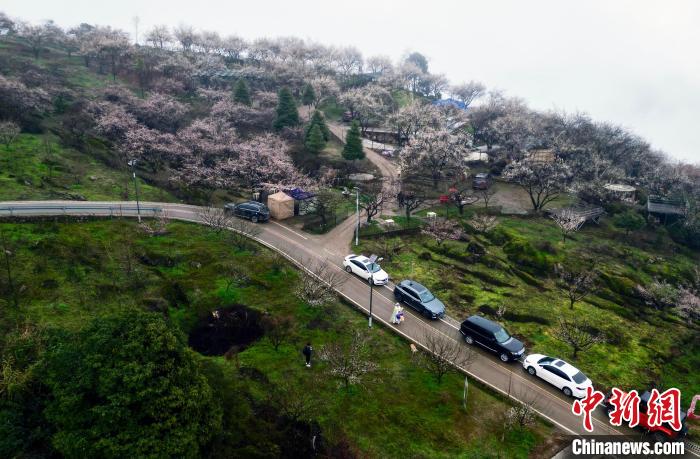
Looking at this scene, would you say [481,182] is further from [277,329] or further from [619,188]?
[277,329]

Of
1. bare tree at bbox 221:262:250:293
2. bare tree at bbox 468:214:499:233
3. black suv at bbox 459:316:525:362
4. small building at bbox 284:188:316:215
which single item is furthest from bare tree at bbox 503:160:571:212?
bare tree at bbox 221:262:250:293

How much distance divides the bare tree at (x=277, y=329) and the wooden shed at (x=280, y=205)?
18276 millimetres

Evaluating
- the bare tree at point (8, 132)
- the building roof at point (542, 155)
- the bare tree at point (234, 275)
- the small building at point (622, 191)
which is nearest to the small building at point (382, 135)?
the building roof at point (542, 155)

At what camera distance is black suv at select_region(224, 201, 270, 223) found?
4512 centimetres

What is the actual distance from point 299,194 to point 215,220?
37.7 feet

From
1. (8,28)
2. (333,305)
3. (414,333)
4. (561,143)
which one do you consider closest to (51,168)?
(333,305)

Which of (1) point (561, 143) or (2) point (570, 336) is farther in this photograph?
(1) point (561, 143)

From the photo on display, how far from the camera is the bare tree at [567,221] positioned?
1885 inches

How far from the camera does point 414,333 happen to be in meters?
29.9

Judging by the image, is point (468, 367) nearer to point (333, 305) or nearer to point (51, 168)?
point (333, 305)

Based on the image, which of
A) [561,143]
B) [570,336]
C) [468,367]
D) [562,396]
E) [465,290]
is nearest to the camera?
[562,396]

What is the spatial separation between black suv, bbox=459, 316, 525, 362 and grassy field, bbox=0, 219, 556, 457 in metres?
3.43

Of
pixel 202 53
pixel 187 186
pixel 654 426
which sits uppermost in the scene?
pixel 202 53

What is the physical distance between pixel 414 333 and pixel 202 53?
9708cm
